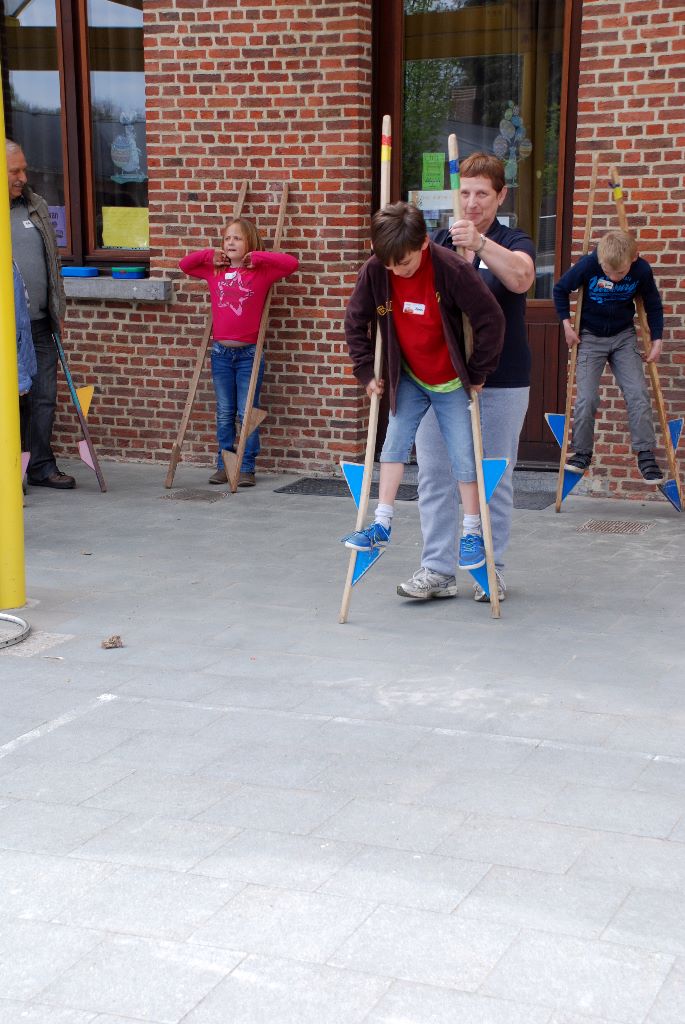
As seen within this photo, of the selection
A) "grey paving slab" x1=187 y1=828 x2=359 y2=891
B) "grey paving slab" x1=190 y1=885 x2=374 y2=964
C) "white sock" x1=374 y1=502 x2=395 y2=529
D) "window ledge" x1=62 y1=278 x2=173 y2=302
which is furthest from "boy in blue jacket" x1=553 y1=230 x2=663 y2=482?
"grey paving slab" x1=190 y1=885 x2=374 y2=964

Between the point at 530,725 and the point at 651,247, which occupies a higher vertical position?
the point at 651,247

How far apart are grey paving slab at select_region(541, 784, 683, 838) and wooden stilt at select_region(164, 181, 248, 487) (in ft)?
17.8

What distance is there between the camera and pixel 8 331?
238 inches

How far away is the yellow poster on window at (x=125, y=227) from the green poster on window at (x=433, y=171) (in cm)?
220

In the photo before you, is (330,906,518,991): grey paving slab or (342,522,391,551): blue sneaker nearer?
(330,906,518,991): grey paving slab

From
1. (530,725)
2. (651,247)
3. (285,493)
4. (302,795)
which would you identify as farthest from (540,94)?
(302,795)

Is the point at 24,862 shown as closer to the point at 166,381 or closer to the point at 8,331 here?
the point at 8,331

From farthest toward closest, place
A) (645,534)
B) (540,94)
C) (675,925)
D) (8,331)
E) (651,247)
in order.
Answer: (540,94) < (651,247) < (645,534) < (8,331) < (675,925)

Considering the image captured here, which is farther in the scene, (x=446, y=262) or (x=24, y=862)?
(x=446, y=262)

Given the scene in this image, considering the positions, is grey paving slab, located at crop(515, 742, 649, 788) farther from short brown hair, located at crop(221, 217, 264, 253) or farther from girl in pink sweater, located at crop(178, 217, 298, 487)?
short brown hair, located at crop(221, 217, 264, 253)

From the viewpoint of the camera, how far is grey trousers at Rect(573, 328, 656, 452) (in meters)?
8.12

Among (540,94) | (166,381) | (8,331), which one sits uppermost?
(540,94)

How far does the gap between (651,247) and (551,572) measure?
258cm

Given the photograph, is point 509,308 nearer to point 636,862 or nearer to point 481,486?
point 481,486
